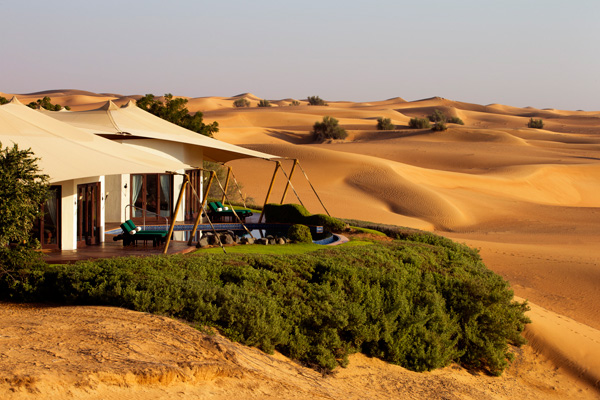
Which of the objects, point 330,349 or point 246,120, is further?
point 246,120

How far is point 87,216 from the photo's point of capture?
18359 millimetres

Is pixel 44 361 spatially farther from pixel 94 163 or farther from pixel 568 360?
pixel 568 360

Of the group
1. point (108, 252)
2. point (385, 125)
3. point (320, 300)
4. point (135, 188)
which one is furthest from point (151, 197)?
point (385, 125)

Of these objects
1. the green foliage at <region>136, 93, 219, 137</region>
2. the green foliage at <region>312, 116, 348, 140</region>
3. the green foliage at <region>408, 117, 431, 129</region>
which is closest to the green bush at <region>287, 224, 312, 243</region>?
the green foliage at <region>136, 93, 219, 137</region>

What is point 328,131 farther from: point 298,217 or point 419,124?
point 298,217

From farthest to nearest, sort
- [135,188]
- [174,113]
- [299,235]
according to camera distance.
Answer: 1. [174,113]
2. [135,188]
3. [299,235]

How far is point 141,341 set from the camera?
846 cm

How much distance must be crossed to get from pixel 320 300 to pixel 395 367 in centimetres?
170

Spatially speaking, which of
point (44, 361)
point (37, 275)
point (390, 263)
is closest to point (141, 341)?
point (44, 361)

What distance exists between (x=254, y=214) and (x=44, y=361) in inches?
806

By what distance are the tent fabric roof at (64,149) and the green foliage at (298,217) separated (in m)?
4.80

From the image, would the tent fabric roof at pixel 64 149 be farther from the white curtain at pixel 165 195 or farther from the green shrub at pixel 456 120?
the green shrub at pixel 456 120

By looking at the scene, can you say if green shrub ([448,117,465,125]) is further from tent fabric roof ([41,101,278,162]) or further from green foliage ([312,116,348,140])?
tent fabric roof ([41,101,278,162])

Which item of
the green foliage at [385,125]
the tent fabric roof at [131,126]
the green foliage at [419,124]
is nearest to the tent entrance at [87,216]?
the tent fabric roof at [131,126]
